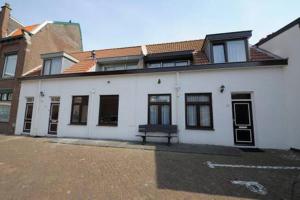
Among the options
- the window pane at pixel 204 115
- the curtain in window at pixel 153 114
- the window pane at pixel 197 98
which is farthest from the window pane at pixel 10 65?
the window pane at pixel 204 115

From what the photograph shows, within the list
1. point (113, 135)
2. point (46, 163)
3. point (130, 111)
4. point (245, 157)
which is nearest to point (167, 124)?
point (130, 111)

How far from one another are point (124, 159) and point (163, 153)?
179 centimetres

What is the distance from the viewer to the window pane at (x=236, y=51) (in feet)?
30.7

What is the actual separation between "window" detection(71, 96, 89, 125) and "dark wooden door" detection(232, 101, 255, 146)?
9.15m

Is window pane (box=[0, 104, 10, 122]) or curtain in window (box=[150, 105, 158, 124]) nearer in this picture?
curtain in window (box=[150, 105, 158, 124])

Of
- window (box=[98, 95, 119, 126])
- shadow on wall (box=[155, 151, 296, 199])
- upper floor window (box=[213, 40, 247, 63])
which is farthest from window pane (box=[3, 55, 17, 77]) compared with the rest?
upper floor window (box=[213, 40, 247, 63])

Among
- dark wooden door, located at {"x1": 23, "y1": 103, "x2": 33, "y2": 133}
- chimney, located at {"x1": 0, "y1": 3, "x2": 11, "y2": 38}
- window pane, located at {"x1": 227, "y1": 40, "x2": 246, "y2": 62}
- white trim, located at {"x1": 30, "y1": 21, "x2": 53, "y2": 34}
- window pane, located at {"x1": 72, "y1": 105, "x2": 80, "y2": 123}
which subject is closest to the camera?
window pane, located at {"x1": 227, "y1": 40, "x2": 246, "y2": 62}

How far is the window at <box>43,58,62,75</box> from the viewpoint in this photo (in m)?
12.7

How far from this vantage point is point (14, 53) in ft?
45.1

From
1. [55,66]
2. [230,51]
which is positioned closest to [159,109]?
[230,51]

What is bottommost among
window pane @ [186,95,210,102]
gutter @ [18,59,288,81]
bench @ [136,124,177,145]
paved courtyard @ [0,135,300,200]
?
paved courtyard @ [0,135,300,200]

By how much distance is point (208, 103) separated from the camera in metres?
8.90

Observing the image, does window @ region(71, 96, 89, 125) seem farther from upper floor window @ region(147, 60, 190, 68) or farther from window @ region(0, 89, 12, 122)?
window @ region(0, 89, 12, 122)

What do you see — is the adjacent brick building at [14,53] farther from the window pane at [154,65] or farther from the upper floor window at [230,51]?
the upper floor window at [230,51]
